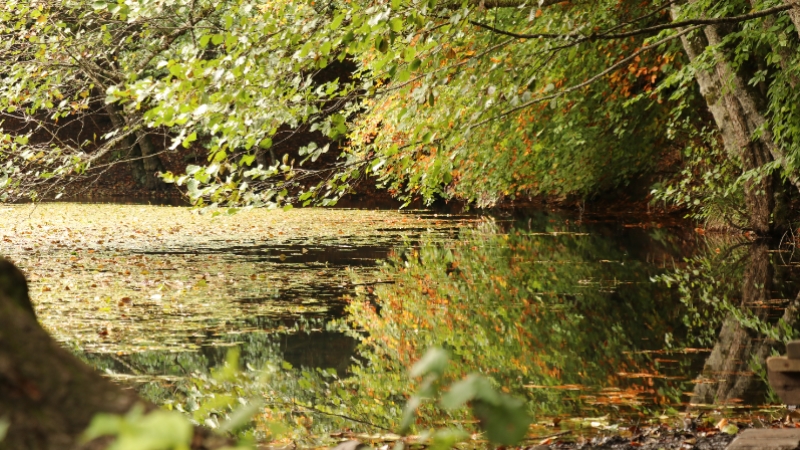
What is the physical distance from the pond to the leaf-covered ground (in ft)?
0.16

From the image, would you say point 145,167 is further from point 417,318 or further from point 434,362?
point 434,362

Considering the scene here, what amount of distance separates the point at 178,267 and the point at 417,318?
16.1ft

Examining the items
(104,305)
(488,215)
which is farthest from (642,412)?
(488,215)

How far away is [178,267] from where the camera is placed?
13125mm

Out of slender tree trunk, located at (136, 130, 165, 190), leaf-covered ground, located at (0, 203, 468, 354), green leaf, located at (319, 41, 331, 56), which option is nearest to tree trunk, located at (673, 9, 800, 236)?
leaf-covered ground, located at (0, 203, 468, 354)

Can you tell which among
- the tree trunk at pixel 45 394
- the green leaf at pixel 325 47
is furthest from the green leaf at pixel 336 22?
the tree trunk at pixel 45 394

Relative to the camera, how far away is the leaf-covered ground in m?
8.69

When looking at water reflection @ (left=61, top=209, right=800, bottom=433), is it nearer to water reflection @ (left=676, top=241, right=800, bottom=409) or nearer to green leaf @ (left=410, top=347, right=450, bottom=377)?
water reflection @ (left=676, top=241, right=800, bottom=409)

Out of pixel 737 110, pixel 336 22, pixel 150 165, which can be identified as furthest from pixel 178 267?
pixel 150 165

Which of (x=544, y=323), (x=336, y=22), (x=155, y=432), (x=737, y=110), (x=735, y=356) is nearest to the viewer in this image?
(x=155, y=432)

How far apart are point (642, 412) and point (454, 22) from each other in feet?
10.6

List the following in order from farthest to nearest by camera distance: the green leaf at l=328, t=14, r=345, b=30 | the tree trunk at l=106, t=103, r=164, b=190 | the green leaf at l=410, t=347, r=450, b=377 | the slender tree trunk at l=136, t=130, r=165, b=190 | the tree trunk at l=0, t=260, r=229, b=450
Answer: the tree trunk at l=106, t=103, r=164, b=190, the slender tree trunk at l=136, t=130, r=165, b=190, the green leaf at l=328, t=14, r=345, b=30, the tree trunk at l=0, t=260, r=229, b=450, the green leaf at l=410, t=347, r=450, b=377

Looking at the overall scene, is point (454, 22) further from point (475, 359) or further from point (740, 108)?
point (740, 108)

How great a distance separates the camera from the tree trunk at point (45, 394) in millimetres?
1499
